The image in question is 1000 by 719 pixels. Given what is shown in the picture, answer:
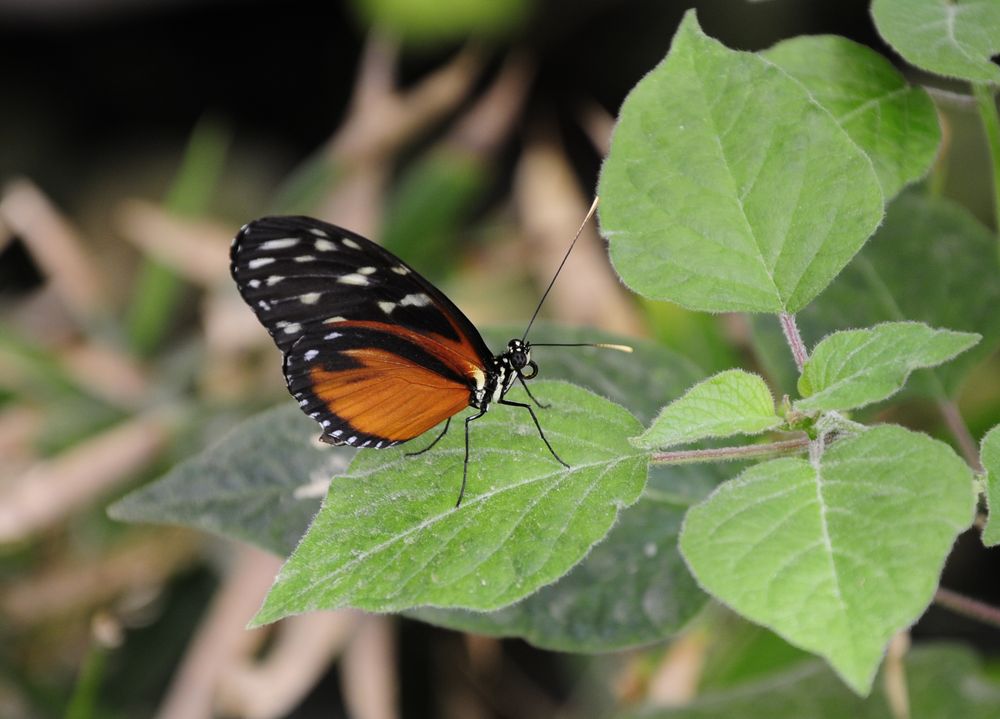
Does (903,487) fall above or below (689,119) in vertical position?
below

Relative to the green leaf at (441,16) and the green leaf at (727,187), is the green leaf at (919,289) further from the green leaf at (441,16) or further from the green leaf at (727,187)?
the green leaf at (441,16)

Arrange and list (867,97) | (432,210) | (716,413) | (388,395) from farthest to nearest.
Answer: (432,210) < (388,395) < (867,97) < (716,413)

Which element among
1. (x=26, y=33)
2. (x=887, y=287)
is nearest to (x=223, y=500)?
(x=887, y=287)

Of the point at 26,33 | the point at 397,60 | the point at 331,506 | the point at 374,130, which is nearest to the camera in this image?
the point at 331,506

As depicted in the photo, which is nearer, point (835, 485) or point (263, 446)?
point (835, 485)

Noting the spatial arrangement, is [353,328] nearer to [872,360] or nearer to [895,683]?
[872,360]

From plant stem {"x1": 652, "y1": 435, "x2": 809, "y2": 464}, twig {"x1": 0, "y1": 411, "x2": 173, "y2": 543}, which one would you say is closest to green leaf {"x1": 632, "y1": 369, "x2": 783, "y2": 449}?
plant stem {"x1": 652, "y1": 435, "x2": 809, "y2": 464}

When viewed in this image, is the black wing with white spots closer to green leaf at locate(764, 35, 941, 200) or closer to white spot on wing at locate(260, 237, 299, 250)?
white spot on wing at locate(260, 237, 299, 250)

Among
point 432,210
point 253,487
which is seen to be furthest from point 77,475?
point 253,487

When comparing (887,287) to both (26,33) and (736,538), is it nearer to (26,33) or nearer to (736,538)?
(736,538)
